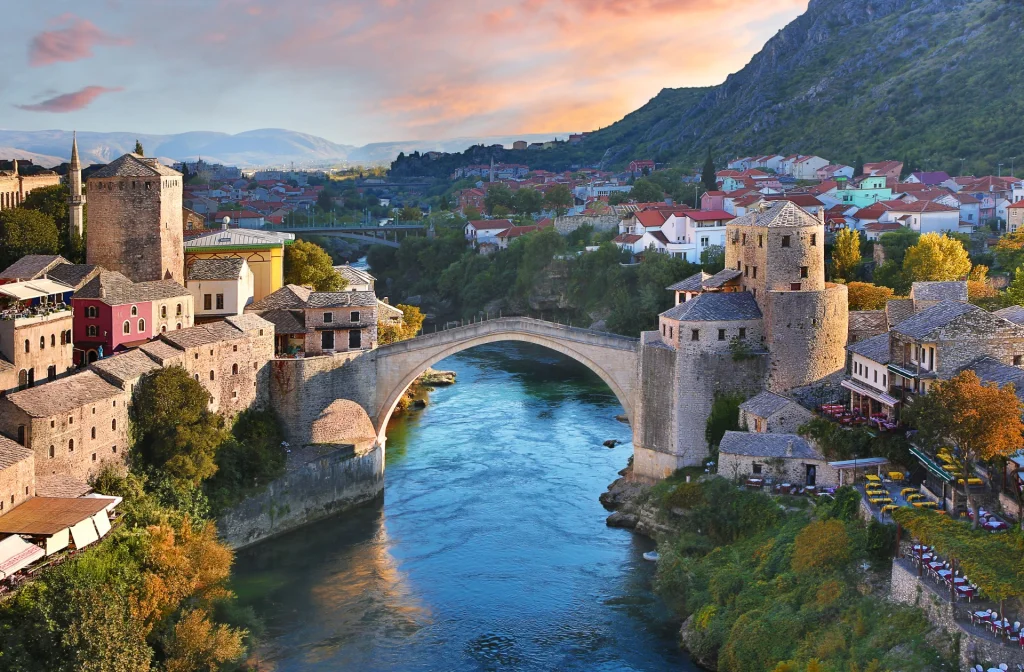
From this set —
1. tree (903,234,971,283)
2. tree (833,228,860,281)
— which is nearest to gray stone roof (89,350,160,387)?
tree (903,234,971,283)

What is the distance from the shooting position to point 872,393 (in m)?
27.4

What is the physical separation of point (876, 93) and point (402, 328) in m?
52.8

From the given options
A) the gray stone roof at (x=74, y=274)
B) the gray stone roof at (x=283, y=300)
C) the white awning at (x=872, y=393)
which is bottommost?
the white awning at (x=872, y=393)

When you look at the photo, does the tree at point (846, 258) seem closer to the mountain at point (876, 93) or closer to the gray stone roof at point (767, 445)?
the gray stone roof at point (767, 445)

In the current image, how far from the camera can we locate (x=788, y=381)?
2981 cm

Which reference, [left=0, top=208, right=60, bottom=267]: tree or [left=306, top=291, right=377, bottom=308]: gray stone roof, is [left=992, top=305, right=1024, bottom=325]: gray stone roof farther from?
[left=0, top=208, right=60, bottom=267]: tree

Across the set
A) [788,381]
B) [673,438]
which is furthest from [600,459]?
[788,381]

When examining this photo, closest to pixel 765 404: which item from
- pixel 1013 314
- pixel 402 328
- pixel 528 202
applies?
pixel 1013 314

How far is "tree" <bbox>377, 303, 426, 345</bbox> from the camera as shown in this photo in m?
41.7

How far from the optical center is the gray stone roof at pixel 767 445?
26.6 meters

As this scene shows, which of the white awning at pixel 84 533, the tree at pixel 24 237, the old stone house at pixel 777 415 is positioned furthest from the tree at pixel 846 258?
the white awning at pixel 84 533

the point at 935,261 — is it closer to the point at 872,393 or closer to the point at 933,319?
the point at 872,393

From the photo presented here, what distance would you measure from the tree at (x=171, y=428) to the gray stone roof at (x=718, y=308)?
1157 cm

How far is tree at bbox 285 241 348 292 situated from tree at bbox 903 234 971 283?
19166mm
